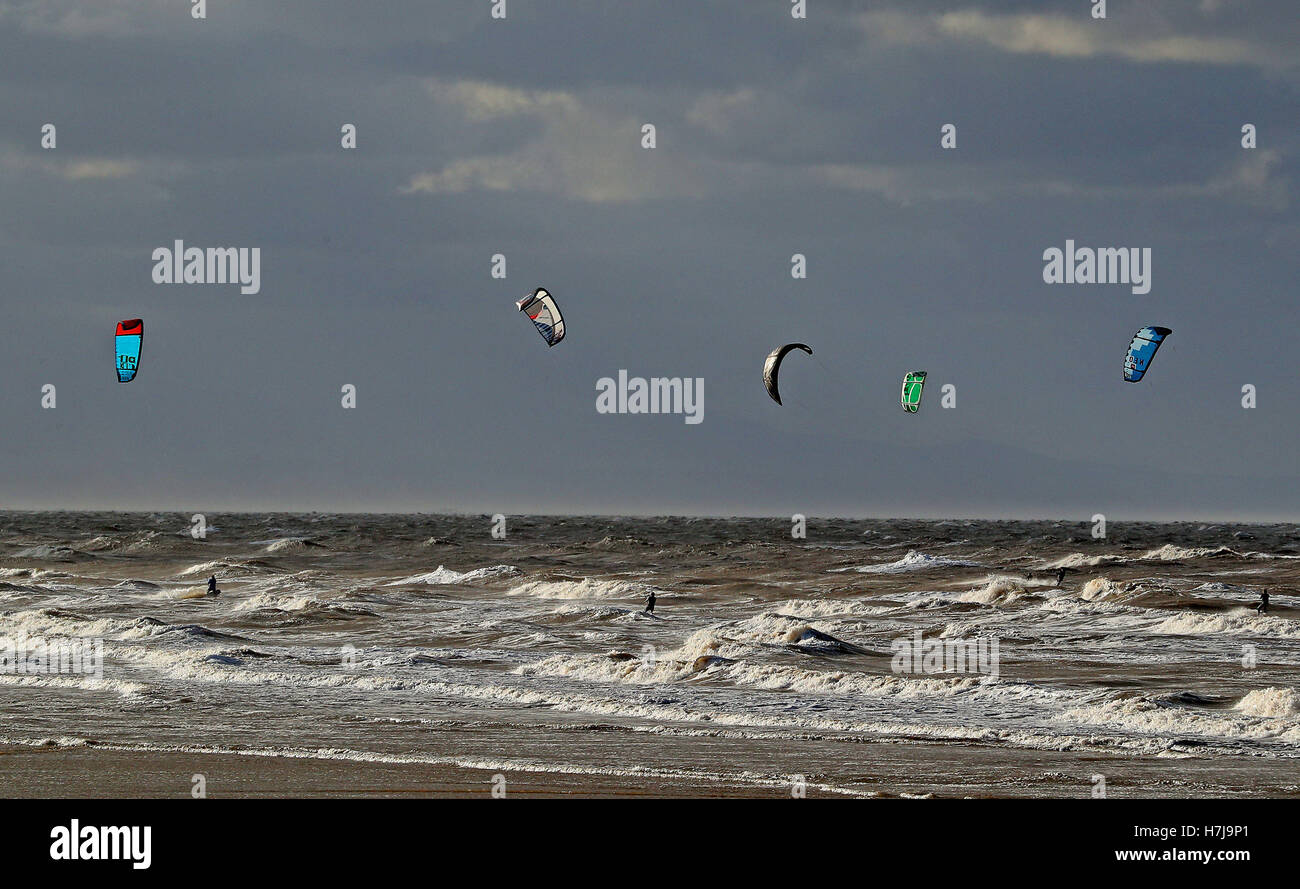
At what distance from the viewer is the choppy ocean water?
44.1 ft

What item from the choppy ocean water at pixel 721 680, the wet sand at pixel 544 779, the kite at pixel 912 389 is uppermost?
the kite at pixel 912 389

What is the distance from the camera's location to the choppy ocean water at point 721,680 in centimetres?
1345

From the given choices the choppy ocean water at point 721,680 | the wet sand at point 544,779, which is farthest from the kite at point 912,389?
the wet sand at point 544,779

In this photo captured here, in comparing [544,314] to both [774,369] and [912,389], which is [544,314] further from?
[912,389]

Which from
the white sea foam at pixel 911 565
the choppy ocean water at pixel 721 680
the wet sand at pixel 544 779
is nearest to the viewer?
the wet sand at pixel 544 779

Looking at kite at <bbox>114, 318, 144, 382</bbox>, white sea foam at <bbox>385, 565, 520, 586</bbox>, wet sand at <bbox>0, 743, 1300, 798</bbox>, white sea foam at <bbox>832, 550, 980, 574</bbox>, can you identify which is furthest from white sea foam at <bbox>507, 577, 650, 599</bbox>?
wet sand at <bbox>0, 743, 1300, 798</bbox>

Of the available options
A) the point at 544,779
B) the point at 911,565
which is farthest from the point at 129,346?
the point at 911,565

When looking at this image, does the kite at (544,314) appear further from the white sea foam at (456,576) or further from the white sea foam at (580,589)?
the white sea foam at (456,576)

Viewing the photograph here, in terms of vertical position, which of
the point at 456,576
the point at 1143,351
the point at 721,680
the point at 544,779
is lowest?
the point at 456,576

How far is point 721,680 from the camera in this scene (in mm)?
20594

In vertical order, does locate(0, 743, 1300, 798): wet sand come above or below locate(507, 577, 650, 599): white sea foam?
above

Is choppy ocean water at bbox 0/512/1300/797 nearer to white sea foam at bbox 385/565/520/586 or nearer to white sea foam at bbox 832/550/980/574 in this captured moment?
white sea foam at bbox 385/565/520/586
